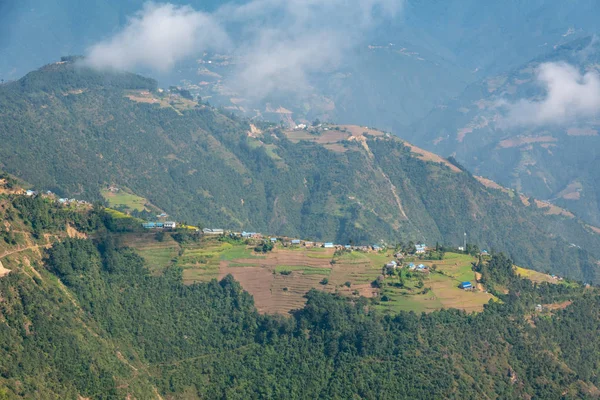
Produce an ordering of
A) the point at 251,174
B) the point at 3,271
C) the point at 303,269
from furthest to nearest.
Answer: the point at 251,174, the point at 303,269, the point at 3,271

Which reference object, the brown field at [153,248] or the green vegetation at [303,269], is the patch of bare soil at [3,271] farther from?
the green vegetation at [303,269]

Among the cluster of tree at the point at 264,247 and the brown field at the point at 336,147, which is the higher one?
the brown field at the point at 336,147

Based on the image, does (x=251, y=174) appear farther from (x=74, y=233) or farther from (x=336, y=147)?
(x=74, y=233)

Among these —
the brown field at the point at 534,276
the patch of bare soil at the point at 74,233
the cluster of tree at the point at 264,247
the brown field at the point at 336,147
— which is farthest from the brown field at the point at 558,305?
the brown field at the point at 336,147

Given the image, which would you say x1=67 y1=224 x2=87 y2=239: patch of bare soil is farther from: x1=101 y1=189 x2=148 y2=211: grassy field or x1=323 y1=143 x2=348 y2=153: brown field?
x1=323 y1=143 x2=348 y2=153: brown field

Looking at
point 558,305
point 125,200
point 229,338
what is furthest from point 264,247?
point 125,200

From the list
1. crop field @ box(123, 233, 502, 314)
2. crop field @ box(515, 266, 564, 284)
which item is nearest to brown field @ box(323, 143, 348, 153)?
crop field @ box(515, 266, 564, 284)
